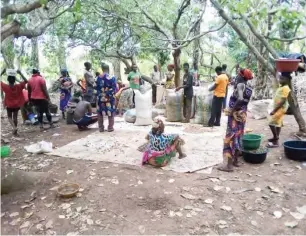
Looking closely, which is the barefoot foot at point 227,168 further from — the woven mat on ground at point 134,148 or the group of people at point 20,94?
the group of people at point 20,94

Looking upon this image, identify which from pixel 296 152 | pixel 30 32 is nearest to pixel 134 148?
pixel 30 32

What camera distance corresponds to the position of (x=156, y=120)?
4.99 m

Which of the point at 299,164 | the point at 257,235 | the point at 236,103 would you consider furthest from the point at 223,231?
the point at 299,164

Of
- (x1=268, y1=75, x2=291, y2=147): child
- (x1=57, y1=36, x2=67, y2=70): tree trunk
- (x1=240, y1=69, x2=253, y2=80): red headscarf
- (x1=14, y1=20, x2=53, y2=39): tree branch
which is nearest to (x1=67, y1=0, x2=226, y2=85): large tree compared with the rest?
(x1=57, y1=36, x2=67, y2=70): tree trunk

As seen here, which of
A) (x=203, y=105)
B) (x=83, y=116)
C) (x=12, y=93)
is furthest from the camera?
(x=203, y=105)

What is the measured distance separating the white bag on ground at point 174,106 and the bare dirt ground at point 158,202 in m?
3.78

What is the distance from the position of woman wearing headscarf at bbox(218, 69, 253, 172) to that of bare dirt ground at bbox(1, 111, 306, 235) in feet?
1.10

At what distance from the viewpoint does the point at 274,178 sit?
4664 millimetres

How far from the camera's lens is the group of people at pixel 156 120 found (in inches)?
191

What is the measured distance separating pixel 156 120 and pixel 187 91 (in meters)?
3.68

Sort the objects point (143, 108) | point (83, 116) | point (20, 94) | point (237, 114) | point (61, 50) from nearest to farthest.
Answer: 1. point (237, 114)
2. point (20, 94)
3. point (83, 116)
4. point (143, 108)
5. point (61, 50)

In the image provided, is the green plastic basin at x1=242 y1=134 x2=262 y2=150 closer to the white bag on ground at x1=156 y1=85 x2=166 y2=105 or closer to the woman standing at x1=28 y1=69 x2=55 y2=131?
the woman standing at x1=28 y1=69 x2=55 y2=131

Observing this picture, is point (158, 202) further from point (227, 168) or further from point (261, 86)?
point (261, 86)

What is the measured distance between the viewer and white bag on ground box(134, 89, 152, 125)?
810 centimetres
